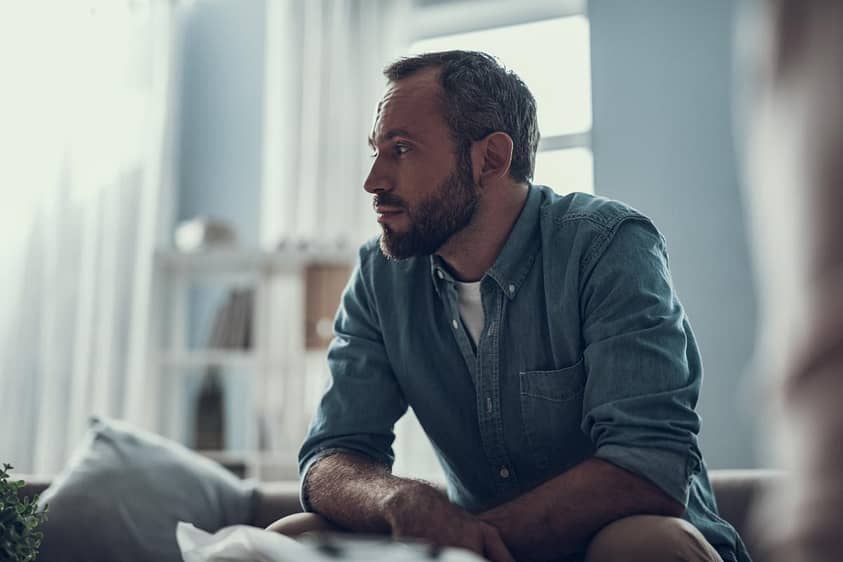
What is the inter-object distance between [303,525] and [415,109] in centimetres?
74

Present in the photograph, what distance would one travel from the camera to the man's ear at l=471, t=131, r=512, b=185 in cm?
157

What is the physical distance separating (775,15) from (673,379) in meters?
0.97

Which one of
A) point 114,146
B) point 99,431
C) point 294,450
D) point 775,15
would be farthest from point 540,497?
point 114,146

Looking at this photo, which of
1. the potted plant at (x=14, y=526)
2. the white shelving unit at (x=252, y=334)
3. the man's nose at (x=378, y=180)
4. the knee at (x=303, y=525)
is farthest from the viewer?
the white shelving unit at (x=252, y=334)

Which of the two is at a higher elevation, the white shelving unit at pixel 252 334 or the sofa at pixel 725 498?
the white shelving unit at pixel 252 334

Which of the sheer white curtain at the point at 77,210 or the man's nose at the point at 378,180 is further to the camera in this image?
the sheer white curtain at the point at 77,210

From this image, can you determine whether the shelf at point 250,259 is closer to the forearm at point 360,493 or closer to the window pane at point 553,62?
the window pane at point 553,62

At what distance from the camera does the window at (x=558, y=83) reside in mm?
3227

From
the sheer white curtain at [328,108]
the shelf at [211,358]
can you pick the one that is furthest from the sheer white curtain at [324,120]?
the shelf at [211,358]

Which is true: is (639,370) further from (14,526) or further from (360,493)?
(14,526)

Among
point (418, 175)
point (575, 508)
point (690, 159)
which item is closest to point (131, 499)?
point (418, 175)

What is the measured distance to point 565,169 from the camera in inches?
128

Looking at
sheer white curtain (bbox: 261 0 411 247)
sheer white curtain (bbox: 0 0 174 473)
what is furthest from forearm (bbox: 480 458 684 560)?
sheer white curtain (bbox: 0 0 174 473)

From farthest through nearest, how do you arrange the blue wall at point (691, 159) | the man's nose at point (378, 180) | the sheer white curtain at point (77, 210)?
the sheer white curtain at point (77, 210), the blue wall at point (691, 159), the man's nose at point (378, 180)
